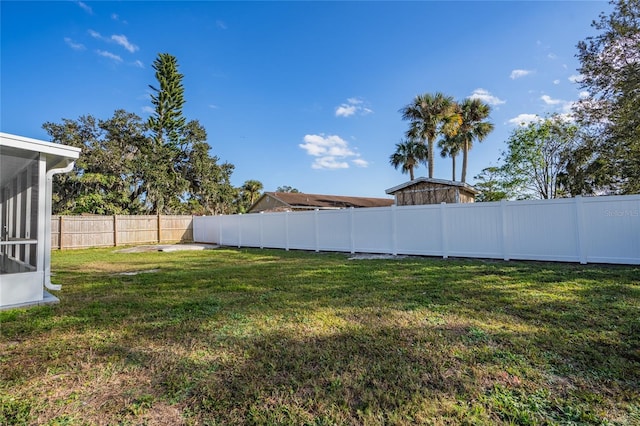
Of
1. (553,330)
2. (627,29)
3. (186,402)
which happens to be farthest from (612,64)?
(186,402)

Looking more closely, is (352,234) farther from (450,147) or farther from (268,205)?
(450,147)

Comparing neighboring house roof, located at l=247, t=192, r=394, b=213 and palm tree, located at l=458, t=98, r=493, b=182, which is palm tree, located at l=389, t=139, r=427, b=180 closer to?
palm tree, located at l=458, t=98, r=493, b=182

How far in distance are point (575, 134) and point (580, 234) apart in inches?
396

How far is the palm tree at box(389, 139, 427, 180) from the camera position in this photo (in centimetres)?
2370

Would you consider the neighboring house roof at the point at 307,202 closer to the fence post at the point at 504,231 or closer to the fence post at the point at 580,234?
the fence post at the point at 504,231

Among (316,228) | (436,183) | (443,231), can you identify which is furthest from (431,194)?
(316,228)

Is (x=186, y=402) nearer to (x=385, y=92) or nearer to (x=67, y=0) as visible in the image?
(x=67, y=0)

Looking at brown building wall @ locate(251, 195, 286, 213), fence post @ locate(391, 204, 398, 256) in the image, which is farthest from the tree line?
brown building wall @ locate(251, 195, 286, 213)

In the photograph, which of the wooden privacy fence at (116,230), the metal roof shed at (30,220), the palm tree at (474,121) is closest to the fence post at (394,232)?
the metal roof shed at (30,220)

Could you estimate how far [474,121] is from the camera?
20875 mm

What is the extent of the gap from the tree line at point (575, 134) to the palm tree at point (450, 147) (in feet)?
0.21

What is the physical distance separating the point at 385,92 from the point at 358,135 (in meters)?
5.52

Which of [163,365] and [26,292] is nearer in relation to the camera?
[163,365]

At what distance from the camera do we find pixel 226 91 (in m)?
16.6
